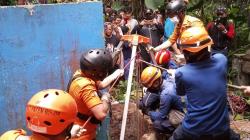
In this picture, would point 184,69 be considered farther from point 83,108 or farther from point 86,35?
point 86,35

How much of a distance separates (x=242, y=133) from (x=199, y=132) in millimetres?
3963

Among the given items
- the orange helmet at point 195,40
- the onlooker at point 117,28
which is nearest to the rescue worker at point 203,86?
the orange helmet at point 195,40

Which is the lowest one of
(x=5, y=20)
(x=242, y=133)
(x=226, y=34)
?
(x=242, y=133)

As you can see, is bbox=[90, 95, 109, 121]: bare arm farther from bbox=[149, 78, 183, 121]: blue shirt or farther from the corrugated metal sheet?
bbox=[149, 78, 183, 121]: blue shirt

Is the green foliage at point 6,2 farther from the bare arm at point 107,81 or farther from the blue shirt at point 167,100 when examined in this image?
the blue shirt at point 167,100

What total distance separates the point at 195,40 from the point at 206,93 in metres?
0.57

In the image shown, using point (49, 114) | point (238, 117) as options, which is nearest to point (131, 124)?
point (238, 117)

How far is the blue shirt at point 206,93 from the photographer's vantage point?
14.7 feet

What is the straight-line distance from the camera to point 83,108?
484 centimetres

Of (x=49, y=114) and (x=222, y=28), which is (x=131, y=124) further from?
(x=222, y=28)

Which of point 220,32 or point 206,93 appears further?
point 220,32

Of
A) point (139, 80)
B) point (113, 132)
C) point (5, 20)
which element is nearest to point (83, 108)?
point (5, 20)

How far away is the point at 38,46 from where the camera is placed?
555 cm

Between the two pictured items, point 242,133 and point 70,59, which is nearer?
point 70,59
